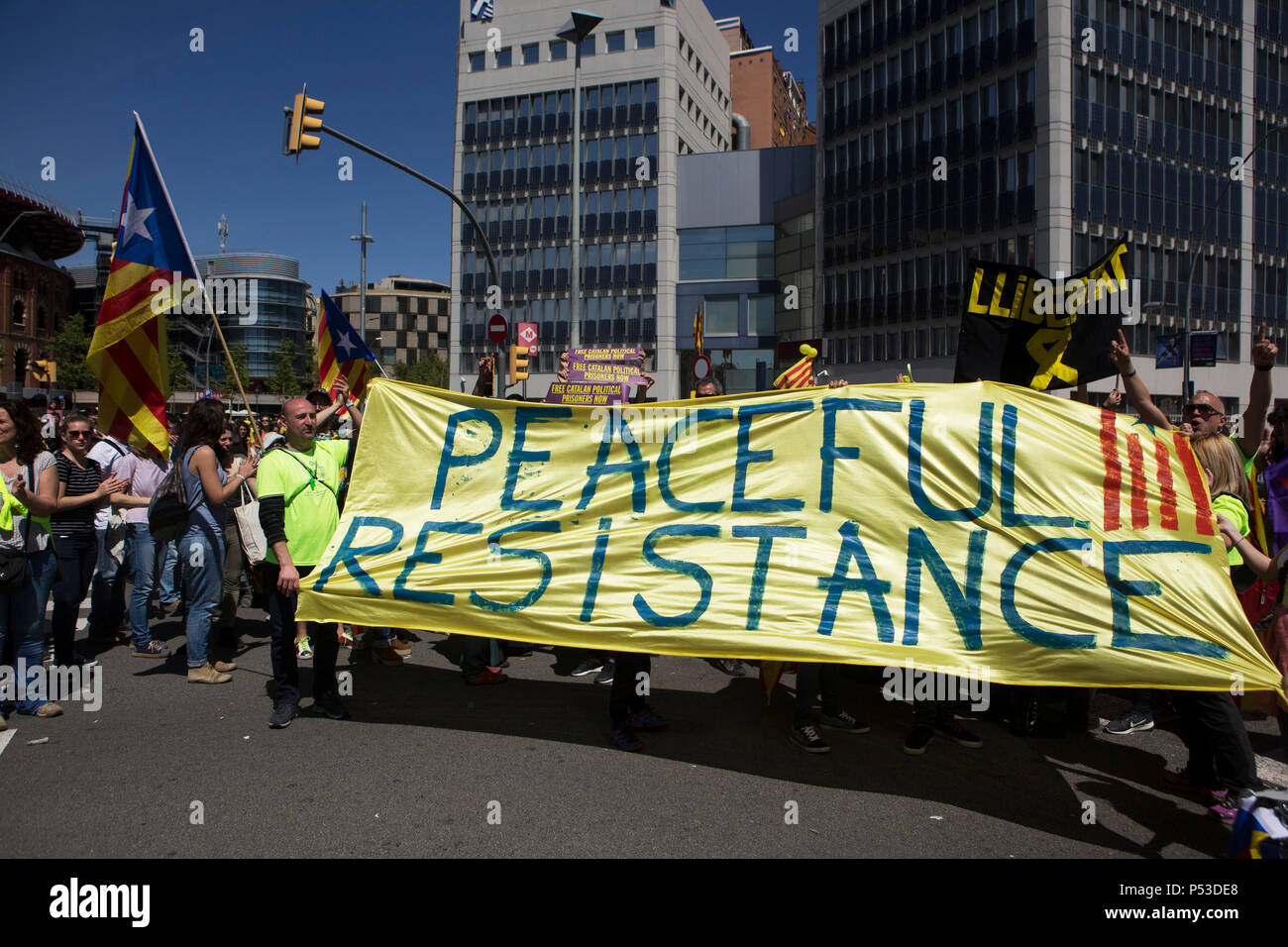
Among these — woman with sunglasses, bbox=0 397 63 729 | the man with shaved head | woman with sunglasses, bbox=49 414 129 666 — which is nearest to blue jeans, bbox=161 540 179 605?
woman with sunglasses, bbox=49 414 129 666

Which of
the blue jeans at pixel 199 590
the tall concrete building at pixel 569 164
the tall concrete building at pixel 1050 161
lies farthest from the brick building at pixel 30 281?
the blue jeans at pixel 199 590

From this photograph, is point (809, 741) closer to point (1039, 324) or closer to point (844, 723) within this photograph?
point (844, 723)

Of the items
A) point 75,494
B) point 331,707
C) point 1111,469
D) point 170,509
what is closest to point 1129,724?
point 1111,469

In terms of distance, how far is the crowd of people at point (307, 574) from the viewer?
4266mm

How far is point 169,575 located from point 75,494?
2.56 metres

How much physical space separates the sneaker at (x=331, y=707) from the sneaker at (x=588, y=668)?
1.81 metres

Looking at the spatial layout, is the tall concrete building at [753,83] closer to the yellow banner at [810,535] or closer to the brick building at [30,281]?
the brick building at [30,281]

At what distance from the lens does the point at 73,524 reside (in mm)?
6156

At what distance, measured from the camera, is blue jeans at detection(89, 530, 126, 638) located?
726 centimetres

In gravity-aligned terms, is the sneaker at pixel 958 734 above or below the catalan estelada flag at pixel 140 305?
below
